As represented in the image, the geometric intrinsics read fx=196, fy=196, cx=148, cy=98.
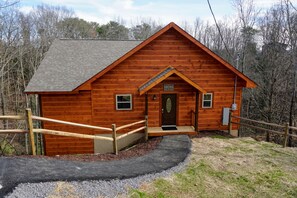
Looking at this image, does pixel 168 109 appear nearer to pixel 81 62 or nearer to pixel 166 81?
pixel 166 81

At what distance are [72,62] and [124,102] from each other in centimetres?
428

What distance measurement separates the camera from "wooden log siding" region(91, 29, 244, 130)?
10.0 meters

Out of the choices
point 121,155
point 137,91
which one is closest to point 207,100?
point 137,91

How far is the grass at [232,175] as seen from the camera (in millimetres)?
5258

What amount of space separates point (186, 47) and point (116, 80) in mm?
4036

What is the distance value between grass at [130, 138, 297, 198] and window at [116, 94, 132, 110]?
12.6ft

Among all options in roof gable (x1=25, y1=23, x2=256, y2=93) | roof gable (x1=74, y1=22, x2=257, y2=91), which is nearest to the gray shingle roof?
roof gable (x1=25, y1=23, x2=256, y2=93)

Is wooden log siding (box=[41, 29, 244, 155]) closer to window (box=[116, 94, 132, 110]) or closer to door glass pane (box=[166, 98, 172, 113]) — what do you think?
window (box=[116, 94, 132, 110])

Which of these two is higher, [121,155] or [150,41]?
[150,41]

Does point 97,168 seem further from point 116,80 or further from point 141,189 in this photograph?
point 116,80

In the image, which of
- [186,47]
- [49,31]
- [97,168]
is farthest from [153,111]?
[49,31]

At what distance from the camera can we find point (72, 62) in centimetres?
1170

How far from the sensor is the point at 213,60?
34.2 feet

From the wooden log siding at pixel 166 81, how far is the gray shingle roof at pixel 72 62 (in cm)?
152
